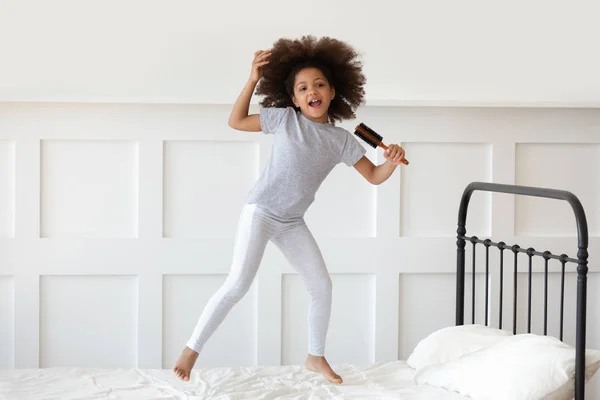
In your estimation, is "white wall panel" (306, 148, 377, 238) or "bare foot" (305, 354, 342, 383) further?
"white wall panel" (306, 148, 377, 238)

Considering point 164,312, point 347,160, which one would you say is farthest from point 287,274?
point 347,160

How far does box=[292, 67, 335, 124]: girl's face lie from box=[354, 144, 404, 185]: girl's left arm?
0.20 metres

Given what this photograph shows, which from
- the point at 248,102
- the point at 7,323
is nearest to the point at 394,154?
the point at 248,102

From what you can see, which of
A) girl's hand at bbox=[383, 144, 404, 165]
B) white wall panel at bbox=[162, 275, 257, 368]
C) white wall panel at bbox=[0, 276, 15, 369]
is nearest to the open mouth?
girl's hand at bbox=[383, 144, 404, 165]

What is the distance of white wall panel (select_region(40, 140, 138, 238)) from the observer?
2701mm

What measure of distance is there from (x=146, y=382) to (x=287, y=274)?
2.55 ft

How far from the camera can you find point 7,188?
2.68m

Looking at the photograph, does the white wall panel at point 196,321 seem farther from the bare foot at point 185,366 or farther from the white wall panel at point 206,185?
the bare foot at point 185,366

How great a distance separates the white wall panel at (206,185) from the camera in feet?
8.98

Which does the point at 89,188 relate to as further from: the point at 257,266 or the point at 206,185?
the point at 257,266

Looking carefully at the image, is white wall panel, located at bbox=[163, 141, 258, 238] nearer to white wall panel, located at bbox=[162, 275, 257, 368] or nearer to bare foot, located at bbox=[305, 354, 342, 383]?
white wall panel, located at bbox=[162, 275, 257, 368]

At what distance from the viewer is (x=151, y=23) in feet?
9.02

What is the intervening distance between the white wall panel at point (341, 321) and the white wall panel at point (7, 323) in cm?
95

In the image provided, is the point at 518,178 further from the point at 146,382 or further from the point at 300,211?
the point at 146,382
